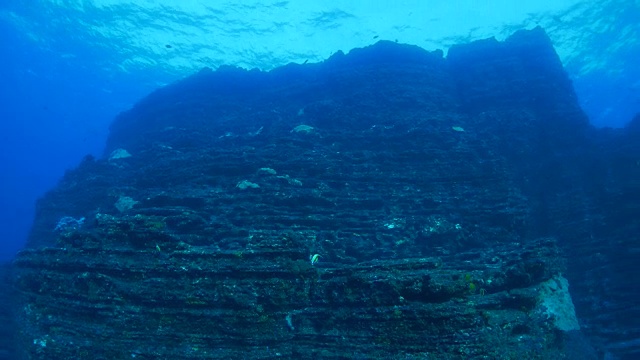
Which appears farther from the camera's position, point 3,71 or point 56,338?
point 3,71

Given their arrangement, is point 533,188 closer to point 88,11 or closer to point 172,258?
point 172,258

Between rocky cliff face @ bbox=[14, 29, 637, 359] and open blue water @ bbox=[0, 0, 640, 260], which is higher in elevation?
open blue water @ bbox=[0, 0, 640, 260]

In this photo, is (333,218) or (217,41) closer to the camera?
(333,218)

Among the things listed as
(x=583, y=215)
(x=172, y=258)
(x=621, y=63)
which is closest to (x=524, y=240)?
(x=583, y=215)

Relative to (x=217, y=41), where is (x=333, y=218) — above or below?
below

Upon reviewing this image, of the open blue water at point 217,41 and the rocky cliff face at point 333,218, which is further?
the open blue water at point 217,41

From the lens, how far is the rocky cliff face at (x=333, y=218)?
9469 mm

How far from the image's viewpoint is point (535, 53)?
26703 mm

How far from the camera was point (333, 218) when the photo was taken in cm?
1672

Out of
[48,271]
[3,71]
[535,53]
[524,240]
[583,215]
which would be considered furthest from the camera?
[3,71]

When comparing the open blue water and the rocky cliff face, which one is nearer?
the rocky cliff face

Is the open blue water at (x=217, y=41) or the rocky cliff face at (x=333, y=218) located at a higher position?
the open blue water at (x=217, y=41)

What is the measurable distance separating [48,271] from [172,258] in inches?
172

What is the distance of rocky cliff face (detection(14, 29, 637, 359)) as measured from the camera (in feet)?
31.1
